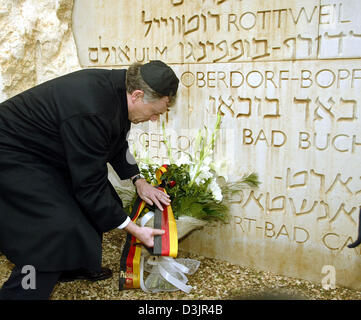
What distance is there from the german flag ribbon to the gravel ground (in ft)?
0.42

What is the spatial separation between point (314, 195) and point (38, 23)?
3015 mm

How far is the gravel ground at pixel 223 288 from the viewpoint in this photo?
9.39 ft

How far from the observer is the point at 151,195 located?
2.74 m

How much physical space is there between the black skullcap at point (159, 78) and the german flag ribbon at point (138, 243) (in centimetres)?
85

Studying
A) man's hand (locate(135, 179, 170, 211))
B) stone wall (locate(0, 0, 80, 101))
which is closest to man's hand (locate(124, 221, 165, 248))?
man's hand (locate(135, 179, 170, 211))

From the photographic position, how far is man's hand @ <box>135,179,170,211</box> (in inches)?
106

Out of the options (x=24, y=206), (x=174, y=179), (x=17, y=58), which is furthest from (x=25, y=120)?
(x=17, y=58)

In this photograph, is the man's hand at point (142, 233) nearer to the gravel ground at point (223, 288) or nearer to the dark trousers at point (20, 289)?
the dark trousers at point (20, 289)

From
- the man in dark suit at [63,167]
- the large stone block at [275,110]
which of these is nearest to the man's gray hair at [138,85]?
the man in dark suit at [63,167]

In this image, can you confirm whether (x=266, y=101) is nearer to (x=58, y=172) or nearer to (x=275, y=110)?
(x=275, y=110)

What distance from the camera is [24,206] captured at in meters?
2.23

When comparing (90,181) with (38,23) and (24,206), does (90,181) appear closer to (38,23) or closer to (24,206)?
(24,206)

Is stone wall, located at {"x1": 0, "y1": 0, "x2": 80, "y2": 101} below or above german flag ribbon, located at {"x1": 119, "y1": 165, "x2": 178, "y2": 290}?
above

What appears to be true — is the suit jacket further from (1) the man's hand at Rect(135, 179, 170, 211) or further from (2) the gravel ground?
(2) the gravel ground
